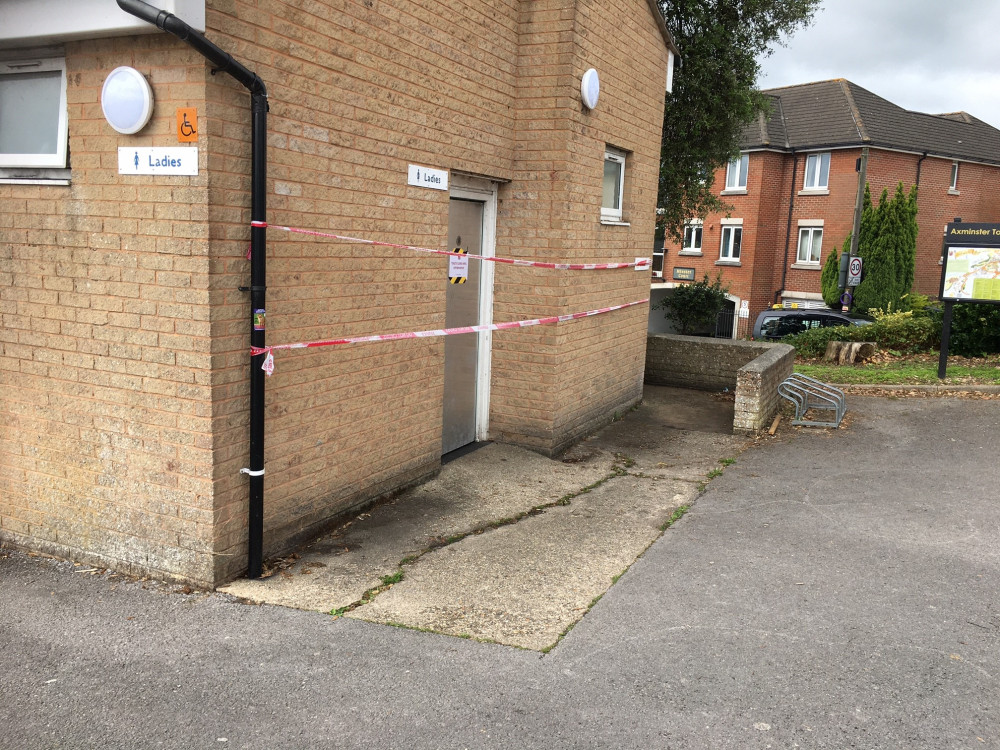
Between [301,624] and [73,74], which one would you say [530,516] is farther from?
[73,74]

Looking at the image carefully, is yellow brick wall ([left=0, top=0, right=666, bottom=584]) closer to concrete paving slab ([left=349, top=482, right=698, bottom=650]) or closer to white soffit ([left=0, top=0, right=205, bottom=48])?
white soffit ([left=0, top=0, right=205, bottom=48])

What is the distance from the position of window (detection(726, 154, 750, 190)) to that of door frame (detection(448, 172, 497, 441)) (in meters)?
25.5

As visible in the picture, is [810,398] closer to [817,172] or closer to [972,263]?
[972,263]

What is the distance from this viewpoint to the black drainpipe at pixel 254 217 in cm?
398

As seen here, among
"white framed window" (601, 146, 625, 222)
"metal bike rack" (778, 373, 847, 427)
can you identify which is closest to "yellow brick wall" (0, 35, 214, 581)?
"white framed window" (601, 146, 625, 222)

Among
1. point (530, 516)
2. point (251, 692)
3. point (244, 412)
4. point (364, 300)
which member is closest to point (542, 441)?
point (530, 516)

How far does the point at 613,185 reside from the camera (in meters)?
9.52

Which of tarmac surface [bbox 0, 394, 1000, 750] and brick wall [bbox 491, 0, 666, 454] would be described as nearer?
tarmac surface [bbox 0, 394, 1000, 750]

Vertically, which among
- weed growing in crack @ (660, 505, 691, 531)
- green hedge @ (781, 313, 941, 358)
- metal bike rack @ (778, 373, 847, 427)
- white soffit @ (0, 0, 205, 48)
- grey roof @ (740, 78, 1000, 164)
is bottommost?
weed growing in crack @ (660, 505, 691, 531)

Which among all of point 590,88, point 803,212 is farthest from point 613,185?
point 803,212

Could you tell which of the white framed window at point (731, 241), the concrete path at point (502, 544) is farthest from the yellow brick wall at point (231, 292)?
the white framed window at point (731, 241)

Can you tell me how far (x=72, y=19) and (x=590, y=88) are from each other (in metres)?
4.79

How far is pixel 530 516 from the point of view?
634cm

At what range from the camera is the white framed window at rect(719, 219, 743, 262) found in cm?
3188
